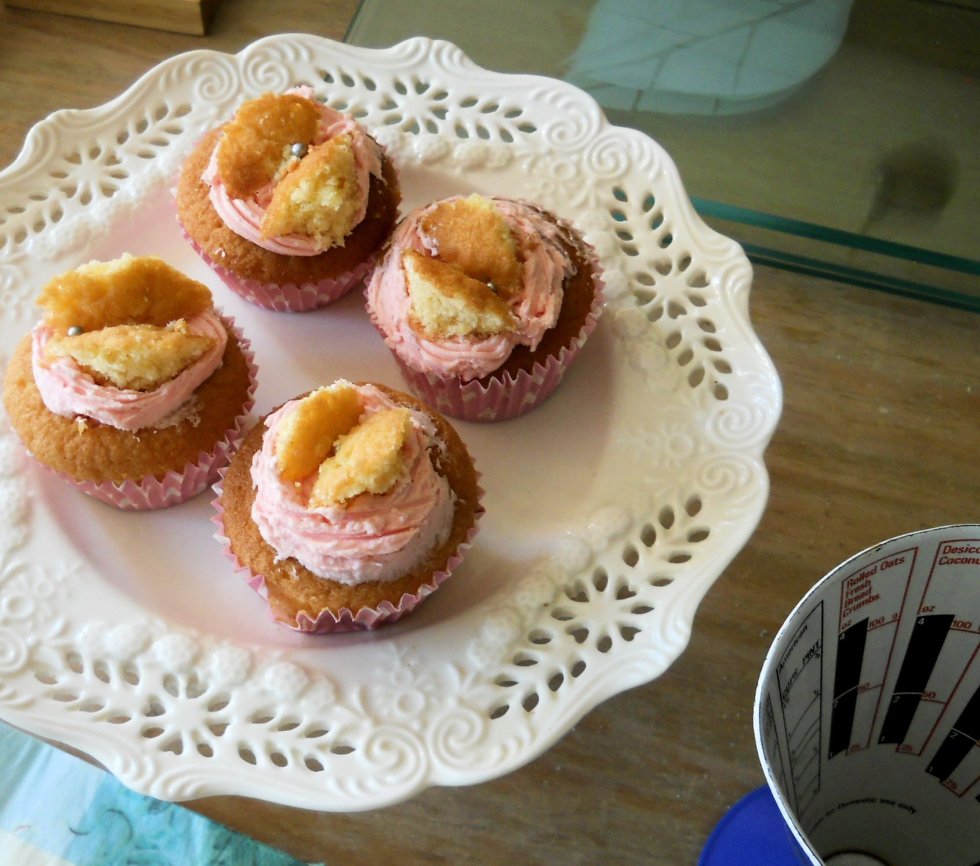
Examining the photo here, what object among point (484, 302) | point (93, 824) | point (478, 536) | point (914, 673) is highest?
point (914, 673)

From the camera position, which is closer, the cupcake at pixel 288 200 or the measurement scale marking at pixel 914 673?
the measurement scale marking at pixel 914 673

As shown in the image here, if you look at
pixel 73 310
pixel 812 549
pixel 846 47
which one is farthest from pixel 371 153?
pixel 846 47

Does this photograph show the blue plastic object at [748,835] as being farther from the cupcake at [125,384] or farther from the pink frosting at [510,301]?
the cupcake at [125,384]

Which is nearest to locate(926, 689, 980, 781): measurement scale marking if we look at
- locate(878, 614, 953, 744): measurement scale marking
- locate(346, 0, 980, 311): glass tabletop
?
locate(878, 614, 953, 744): measurement scale marking

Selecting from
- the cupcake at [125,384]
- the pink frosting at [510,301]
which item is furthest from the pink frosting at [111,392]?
the pink frosting at [510,301]

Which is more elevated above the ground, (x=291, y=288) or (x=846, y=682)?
(x=846, y=682)

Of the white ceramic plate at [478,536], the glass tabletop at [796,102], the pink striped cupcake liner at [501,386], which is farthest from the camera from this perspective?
the glass tabletop at [796,102]

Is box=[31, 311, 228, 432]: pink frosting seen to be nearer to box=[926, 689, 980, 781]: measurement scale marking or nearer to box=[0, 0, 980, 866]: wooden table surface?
box=[0, 0, 980, 866]: wooden table surface

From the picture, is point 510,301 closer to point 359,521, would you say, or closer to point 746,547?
point 359,521

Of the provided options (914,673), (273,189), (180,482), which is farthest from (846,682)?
(273,189)
